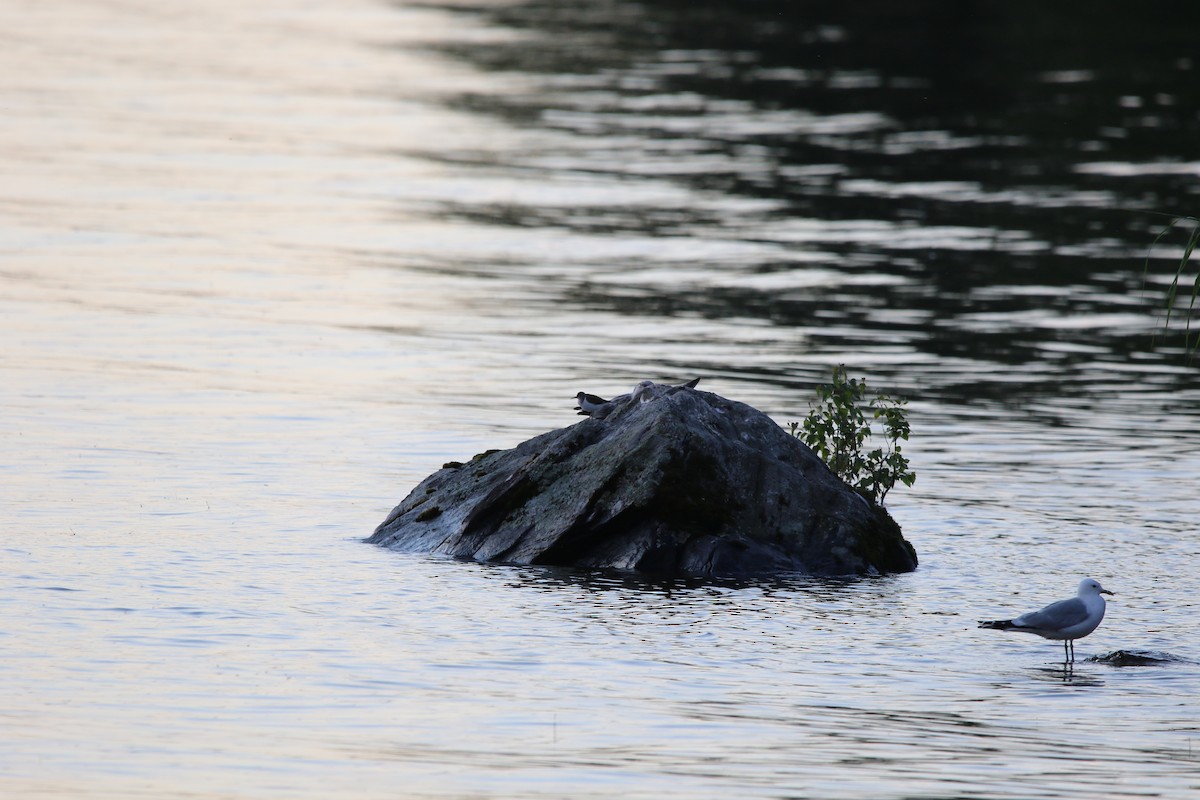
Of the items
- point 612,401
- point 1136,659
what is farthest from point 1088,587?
point 612,401

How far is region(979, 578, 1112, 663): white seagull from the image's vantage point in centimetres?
1379

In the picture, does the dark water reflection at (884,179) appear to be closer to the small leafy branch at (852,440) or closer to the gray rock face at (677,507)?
the small leafy branch at (852,440)

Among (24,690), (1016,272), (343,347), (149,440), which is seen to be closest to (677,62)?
(1016,272)

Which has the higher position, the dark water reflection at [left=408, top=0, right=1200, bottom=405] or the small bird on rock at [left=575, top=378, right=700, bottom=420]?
the dark water reflection at [left=408, top=0, right=1200, bottom=405]

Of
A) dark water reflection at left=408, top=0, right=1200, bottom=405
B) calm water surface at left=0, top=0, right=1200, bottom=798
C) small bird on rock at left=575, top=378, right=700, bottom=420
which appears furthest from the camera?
dark water reflection at left=408, top=0, right=1200, bottom=405

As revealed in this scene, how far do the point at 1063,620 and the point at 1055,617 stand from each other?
63 millimetres

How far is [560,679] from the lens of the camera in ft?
43.2

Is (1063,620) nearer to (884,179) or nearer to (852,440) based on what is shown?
(852,440)

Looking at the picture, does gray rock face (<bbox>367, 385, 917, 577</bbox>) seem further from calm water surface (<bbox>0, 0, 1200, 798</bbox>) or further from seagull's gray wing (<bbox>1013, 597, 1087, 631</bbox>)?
seagull's gray wing (<bbox>1013, 597, 1087, 631</bbox>)

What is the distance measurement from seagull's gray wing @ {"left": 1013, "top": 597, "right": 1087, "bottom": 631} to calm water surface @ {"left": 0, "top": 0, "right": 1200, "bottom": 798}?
0.42m

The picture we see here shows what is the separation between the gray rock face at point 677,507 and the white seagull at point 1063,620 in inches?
109

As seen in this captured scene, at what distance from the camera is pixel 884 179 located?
3962cm

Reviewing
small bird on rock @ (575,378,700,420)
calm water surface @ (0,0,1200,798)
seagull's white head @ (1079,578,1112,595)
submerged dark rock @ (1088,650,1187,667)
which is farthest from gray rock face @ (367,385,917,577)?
submerged dark rock @ (1088,650,1187,667)

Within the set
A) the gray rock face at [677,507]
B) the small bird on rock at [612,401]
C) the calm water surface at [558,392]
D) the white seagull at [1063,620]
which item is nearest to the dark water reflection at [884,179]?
the calm water surface at [558,392]
